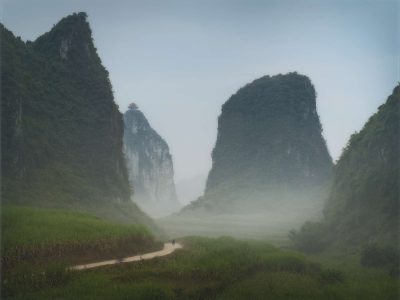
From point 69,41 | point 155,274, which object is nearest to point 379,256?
point 155,274

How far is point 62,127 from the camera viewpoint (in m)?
59.5

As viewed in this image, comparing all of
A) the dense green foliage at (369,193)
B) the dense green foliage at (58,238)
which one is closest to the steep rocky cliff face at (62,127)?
the dense green foliage at (58,238)

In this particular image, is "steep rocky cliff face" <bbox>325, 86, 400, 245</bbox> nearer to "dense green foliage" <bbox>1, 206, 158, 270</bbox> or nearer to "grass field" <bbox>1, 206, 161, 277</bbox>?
"dense green foliage" <bbox>1, 206, 158, 270</bbox>

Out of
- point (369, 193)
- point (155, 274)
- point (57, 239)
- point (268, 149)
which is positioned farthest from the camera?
point (268, 149)

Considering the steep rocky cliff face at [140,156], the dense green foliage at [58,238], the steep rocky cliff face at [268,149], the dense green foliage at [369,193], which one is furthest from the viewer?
Answer: the steep rocky cliff face at [140,156]

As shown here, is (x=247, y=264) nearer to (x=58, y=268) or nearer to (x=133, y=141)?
(x=58, y=268)

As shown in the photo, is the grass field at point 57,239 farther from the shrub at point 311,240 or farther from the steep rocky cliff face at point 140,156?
the steep rocky cliff face at point 140,156

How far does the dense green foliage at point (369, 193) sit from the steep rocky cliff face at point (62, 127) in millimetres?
26472

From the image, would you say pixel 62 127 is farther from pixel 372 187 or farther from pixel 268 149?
pixel 268 149

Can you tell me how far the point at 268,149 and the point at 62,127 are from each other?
256ft

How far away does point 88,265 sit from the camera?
69.5ft

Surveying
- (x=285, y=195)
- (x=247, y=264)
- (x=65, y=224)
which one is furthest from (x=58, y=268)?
(x=285, y=195)

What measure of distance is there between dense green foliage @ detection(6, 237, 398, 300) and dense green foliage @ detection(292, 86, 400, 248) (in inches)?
397

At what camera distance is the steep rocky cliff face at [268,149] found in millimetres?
116562
